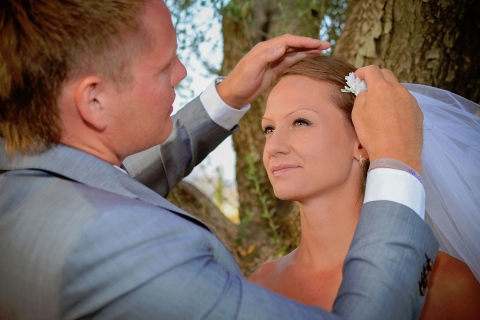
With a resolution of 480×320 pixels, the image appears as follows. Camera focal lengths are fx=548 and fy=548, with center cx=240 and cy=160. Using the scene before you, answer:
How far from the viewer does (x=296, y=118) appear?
262cm

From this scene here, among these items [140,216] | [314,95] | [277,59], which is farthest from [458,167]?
[140,216]

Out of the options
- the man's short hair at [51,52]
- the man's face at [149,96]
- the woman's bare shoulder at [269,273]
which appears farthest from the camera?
the woman's bare shoulder at [269,273]

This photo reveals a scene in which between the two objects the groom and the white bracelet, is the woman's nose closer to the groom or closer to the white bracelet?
the groom

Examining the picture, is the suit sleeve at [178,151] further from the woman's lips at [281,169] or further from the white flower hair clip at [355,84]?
the white flower hair clip at [355,84]

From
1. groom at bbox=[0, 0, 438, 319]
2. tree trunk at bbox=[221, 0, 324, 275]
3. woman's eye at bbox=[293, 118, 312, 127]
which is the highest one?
groom at bbox=[0, 0, 438, 319]

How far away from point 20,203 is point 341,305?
97 cm

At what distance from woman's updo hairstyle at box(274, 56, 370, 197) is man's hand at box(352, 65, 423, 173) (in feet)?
1.87

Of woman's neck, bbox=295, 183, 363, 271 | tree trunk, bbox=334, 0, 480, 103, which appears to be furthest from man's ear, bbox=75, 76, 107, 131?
tree trunk, bbox=334, 0, 480, 103

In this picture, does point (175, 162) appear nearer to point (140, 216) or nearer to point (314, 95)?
point (314, 95)

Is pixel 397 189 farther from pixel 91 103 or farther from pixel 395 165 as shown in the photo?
pixel 91 103

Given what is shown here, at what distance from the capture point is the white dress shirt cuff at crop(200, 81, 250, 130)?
274 cm

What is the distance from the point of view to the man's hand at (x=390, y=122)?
1812 mm

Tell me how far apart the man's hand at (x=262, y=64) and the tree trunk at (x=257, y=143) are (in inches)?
57.9

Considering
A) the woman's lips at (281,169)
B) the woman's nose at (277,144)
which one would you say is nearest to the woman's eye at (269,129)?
the woman's nose at (277,144)
